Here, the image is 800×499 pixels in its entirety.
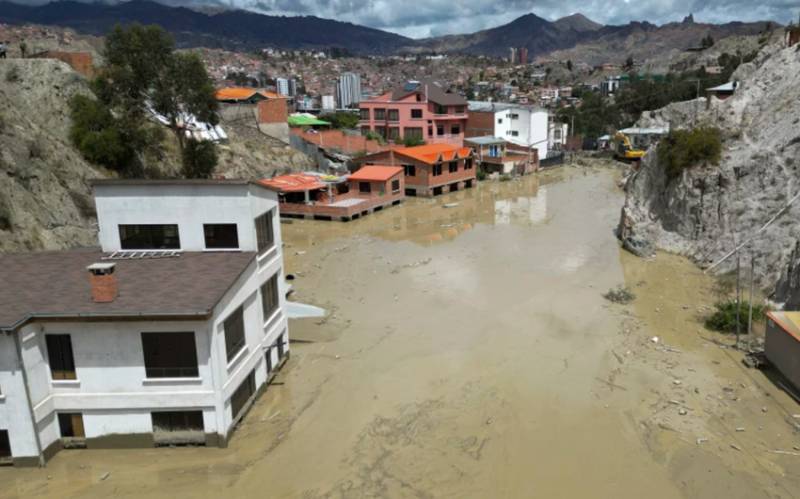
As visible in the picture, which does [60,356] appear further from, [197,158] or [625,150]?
[625,150]

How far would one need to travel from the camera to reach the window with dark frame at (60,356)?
13.4m

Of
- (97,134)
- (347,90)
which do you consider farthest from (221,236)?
(347,90)

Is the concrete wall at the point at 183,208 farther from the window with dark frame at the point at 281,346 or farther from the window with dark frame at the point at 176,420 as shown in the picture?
the window with dark frame at the point at 176,420

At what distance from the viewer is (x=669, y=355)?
19453mm

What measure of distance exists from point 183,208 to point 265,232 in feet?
8.06

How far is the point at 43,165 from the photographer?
28.5 metres

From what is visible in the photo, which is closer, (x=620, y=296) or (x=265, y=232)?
(x=265, y=232)

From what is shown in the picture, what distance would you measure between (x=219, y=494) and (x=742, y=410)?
13.8m

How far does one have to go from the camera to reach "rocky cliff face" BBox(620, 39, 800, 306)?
25594mm

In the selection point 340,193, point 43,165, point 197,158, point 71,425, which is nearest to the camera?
point 71,425

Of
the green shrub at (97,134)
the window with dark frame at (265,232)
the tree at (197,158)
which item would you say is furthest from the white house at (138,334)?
the tree at (197,158)

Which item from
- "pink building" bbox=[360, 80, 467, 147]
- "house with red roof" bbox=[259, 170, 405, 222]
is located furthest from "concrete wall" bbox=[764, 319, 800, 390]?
"pink building" bbox=[360, 80, 467, 147]

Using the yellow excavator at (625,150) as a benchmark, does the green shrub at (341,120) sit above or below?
above

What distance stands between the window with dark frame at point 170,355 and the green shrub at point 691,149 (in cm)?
2853
